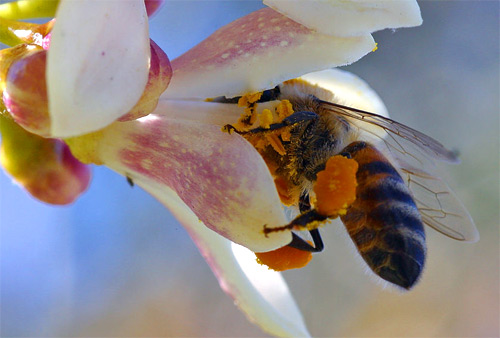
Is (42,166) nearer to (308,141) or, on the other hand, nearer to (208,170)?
(208,170)

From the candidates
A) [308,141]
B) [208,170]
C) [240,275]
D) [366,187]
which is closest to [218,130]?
[208,170]

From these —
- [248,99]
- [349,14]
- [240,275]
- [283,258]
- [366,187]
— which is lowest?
[240,275]

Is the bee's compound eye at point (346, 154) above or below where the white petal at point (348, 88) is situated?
above

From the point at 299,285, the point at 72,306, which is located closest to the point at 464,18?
the point at 299,285

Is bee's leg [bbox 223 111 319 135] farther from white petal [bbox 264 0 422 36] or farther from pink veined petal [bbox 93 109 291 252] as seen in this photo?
white petal [bbox 264 0 422 36]

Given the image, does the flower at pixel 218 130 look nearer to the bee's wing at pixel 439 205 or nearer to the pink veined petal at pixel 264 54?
the pink veined petal at pixel 264 54

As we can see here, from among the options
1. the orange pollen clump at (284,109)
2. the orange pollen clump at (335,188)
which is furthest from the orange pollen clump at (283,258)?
the orange pollen clump at (284,109)
